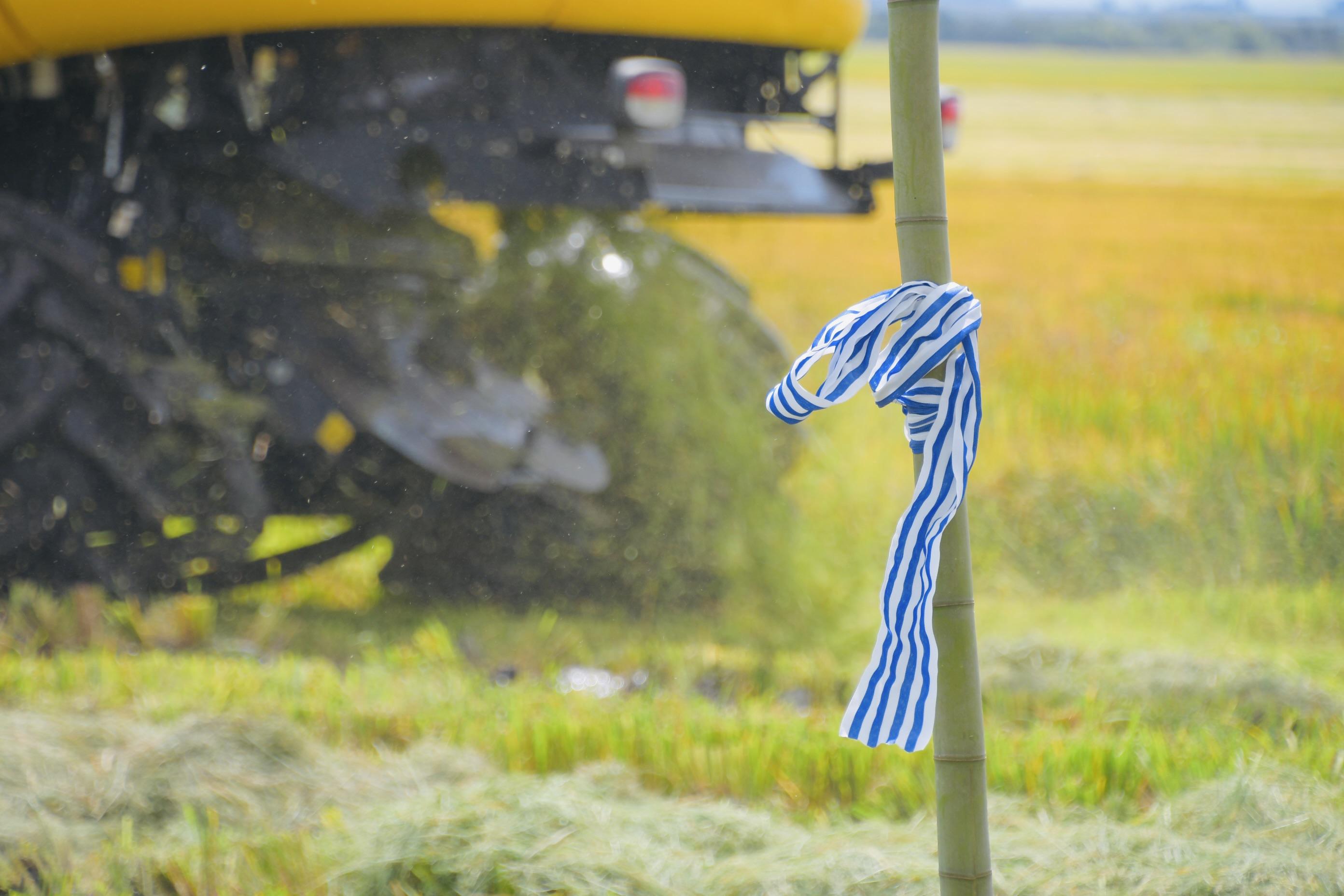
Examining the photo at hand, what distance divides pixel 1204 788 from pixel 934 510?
1.04 meters

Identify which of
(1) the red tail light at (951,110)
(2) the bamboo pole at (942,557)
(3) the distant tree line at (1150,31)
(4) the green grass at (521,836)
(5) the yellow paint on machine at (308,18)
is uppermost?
(3) the distant tree line at (1150,31)

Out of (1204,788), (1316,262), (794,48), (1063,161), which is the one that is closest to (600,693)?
(1204,788)

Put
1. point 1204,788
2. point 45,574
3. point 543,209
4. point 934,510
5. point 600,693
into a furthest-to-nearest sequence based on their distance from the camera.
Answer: point 543,209
point 45,574
point 600,693
point 1204,788
point 934,510

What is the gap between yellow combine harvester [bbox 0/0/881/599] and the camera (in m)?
2.96

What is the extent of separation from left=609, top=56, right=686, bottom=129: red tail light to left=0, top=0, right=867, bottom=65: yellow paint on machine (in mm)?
191

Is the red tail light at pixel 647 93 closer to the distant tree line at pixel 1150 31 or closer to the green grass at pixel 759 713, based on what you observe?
the green grass at pixel 759 713

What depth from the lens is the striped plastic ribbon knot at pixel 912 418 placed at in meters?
1.13

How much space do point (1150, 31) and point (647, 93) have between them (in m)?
2.71

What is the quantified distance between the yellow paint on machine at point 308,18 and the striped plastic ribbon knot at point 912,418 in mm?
1926

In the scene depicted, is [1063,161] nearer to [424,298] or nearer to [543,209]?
[543,209]

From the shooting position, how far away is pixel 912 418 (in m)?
1.19

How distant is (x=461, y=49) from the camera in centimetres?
295

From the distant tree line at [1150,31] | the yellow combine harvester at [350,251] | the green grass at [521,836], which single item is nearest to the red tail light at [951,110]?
the yellow combine harvester at [350,251]

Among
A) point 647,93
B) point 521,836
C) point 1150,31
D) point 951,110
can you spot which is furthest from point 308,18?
point 1150,31
